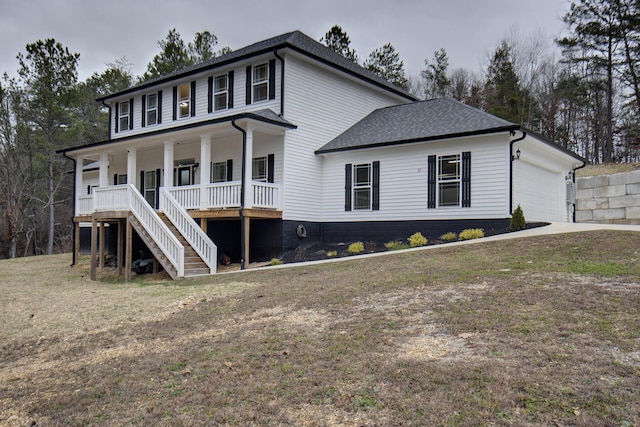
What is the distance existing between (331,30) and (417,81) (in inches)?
344

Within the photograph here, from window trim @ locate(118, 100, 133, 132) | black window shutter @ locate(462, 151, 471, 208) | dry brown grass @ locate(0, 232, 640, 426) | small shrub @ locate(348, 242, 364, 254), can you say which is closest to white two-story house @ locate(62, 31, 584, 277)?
black window shutter @ locate(462, 151, 471, 208)

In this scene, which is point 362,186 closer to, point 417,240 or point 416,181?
point 416,181

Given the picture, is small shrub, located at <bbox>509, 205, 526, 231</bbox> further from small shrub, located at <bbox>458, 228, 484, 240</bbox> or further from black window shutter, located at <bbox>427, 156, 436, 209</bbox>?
black window shutter, located at <bbox>427, 156, 436, 209</bbox>

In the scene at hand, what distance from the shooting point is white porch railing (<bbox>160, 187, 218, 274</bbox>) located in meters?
13.9

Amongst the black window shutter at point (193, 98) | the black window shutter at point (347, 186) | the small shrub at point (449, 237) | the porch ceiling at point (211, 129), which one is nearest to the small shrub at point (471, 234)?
the small shrub at point (449, 237)

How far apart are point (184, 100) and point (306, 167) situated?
6.42 m

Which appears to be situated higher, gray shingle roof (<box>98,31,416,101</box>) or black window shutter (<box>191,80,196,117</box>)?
gray shingle roof (<box>98,31,416,101</box>)

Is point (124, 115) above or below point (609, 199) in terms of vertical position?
above

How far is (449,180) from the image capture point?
47.5ft

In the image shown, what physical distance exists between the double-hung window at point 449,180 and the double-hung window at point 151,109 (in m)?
12.0

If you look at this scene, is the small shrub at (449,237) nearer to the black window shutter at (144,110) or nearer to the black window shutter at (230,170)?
the black window shutter at (230,170)

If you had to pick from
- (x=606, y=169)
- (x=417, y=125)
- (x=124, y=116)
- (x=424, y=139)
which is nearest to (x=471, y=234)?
(x=424, y=139)

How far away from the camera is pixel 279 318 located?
6859 mm

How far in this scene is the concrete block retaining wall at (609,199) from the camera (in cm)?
1800
